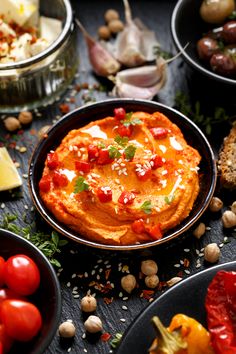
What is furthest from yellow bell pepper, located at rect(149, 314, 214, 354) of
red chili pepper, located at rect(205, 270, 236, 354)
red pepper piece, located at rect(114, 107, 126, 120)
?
red pepper piece, located at rect(114, 107, 126, 120)

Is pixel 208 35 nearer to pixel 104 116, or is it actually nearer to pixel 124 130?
pixel 104 116

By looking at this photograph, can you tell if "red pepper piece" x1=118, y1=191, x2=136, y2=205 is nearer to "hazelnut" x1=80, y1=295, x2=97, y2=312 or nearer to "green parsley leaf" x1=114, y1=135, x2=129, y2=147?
"green parsley leaf" x1=114, y1=135, x2=129, y2=147

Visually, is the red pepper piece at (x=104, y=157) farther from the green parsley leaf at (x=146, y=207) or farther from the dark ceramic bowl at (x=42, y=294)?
the dark ceramic bowl at (x=42, y=294)

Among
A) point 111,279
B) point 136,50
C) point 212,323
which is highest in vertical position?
point 136,50

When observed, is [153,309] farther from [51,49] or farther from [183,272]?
[51,49]

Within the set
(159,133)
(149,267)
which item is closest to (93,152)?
(159,133)

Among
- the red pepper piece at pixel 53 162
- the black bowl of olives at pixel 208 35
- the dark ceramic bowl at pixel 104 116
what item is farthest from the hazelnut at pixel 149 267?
the black bowl of olives at pixel 208 35

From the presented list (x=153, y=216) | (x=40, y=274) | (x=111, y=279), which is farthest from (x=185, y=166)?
(x=40, y=274)

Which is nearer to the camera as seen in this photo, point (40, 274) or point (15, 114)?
point (40, 274)
